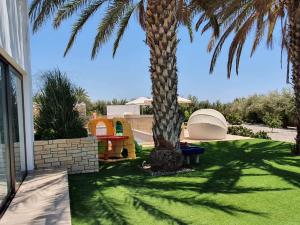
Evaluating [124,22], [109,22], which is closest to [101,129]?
[109,22]

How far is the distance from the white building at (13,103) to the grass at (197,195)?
1245mm

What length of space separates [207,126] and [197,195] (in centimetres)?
1179

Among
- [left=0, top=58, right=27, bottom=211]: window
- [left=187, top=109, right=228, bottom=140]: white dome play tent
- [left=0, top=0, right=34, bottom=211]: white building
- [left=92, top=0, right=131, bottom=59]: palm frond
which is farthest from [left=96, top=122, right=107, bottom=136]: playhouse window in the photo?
[left=187, top=109, right=228, bottom=140]: white dome play tent

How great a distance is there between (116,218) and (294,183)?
4274 mm

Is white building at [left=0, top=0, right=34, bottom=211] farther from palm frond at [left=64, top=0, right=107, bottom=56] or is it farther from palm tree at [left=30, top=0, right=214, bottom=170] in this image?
palm frond at [left=64, top=0, right=107, bottom=56]

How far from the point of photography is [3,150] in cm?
603

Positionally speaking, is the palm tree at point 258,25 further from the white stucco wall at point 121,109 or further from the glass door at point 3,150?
the white stucco wall at point 121,109

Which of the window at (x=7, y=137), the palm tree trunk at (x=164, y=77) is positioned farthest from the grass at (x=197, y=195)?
the window at (x=7, y=137)

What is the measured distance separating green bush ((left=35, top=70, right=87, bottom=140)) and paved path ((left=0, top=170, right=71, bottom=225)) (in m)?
2.12

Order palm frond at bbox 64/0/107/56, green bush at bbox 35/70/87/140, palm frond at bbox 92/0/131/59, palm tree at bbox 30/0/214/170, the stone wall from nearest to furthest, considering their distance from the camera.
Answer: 1. the stone wall
2. palm tree at bbox 30/0/214/170
3. green bush at bbox 35/70/87/140
4. palm frond at bbox 64/0/107/56
5. palm frond at bbox 92/0/131/59

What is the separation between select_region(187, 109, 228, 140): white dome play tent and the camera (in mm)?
18500

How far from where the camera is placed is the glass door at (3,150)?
231 inches

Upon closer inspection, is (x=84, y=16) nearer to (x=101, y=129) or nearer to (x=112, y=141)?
(x=101, y=129)

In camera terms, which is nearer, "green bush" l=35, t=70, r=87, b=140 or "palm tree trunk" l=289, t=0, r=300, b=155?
"green bush" l=35, t=70, r=87, b=140
